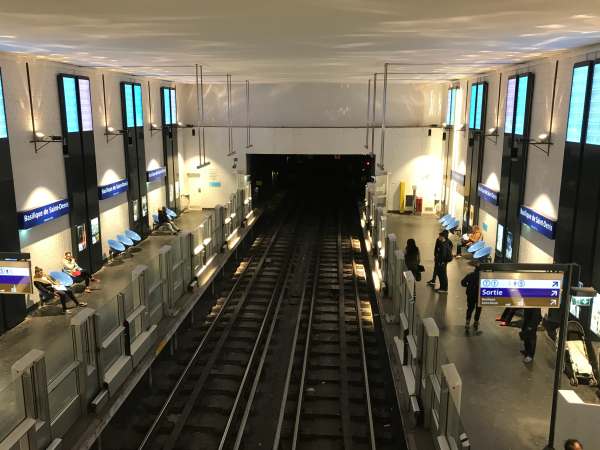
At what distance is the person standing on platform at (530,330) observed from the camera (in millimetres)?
8452

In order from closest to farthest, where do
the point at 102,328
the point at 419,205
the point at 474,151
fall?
1. the point at 102,328
2. the point at 474,151
3. the point at 419,205

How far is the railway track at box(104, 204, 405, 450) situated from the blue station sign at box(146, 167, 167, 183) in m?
5.57

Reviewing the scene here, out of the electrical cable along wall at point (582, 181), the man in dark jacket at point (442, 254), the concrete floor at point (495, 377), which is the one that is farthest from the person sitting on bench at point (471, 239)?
the electrical cable along wall at point (582, 181)

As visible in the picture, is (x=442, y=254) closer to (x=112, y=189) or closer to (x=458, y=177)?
(x=458, y=177)

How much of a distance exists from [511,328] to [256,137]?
14857 millimetres

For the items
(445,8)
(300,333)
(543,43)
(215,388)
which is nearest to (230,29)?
(445,8)

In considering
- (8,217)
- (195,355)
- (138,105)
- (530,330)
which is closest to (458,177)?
(530,330)

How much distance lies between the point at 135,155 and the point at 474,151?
36.8 feet

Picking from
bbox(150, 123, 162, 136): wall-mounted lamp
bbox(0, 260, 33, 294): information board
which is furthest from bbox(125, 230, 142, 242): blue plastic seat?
bbox(0, 260, 33, 294): information board

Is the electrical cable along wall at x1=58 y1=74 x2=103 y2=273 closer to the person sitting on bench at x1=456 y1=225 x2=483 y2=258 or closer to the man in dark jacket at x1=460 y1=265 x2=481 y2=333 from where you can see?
the man in dark jacket at x1=460 y1=265 x2=481 y2=333

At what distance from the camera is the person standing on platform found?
845 centimetres

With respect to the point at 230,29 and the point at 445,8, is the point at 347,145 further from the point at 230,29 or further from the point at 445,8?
the point at 445,8

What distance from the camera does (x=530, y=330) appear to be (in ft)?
28.0

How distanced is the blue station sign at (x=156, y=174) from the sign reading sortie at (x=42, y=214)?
6.04 meters
